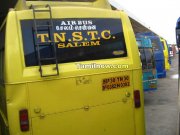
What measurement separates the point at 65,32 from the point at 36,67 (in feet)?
2.23

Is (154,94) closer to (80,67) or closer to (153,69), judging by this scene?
(153,69)

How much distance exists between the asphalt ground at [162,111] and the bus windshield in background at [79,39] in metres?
3.47

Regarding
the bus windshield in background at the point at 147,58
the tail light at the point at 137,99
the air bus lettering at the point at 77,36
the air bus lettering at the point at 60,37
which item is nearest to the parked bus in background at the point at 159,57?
the bus windshield in background at the point at 147,58

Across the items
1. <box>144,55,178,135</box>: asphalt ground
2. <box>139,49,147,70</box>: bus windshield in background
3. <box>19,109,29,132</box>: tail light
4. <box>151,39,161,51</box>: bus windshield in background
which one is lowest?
<box>144,55,178,135</box>: asphalt ground

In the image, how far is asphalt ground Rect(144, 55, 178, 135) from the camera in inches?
330

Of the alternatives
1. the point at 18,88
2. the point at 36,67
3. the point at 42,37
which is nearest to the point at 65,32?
the point at 42,37

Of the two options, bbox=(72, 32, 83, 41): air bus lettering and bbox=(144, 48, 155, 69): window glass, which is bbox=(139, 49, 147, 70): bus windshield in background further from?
bbox=(72, 32, 83, 41): air bus lettering

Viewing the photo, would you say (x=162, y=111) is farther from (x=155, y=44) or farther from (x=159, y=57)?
(x=155, y=44)

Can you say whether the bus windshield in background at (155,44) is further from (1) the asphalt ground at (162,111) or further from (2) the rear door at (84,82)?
(2) the rear door at (84,82)

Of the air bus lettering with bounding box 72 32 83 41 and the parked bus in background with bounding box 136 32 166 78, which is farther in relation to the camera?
the parked bus in background with bounding box 136 32 166 78

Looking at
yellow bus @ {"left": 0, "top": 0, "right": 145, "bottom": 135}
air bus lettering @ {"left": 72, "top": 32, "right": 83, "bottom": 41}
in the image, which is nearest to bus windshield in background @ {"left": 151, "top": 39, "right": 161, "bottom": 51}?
yellow bus @ {"left": 0, "top": 0, "right": 145, "bottom": 135}

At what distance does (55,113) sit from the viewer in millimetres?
4859

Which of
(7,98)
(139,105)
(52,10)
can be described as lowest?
(139,105)

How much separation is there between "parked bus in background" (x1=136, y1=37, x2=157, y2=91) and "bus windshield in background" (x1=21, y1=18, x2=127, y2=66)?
21.9 feet
